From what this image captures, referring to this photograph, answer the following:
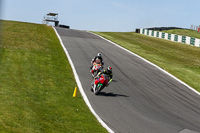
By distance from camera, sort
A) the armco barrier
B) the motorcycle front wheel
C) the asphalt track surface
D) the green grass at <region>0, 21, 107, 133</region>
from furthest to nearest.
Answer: the armco barrier → the motorcycle front wheel → the asphalt track surface → the green grass at <region>0, 21, 107, 133</region>

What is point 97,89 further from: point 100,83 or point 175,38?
point 175,38

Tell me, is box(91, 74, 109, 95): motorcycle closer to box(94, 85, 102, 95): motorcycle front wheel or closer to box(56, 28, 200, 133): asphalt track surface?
box(94, 85, 102, 95): motorcycle front wheel

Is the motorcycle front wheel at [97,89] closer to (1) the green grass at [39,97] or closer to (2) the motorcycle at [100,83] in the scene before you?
(2) the motorcycle at [100,83]

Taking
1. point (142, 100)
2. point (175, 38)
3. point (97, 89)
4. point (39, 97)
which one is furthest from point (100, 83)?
point (175, 38)

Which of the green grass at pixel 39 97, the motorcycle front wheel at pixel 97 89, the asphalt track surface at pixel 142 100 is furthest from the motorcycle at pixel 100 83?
the green grass at pixel 39 97

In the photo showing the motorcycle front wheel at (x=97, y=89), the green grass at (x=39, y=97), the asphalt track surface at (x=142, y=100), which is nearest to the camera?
the green grass at (x=39, y=97)

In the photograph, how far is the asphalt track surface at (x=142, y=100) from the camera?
11102 millimetres

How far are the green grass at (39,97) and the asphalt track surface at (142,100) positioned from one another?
0.87m

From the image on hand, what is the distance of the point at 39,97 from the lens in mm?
12297

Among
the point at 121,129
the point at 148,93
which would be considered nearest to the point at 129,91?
the point at 148,93

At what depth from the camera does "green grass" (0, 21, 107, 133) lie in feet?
29.6

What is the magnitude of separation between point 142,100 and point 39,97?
4.93 meters

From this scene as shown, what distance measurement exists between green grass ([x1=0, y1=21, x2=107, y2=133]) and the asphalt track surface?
866 millimetres

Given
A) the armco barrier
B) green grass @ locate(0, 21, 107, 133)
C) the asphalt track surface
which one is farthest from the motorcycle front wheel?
the armco barrier
